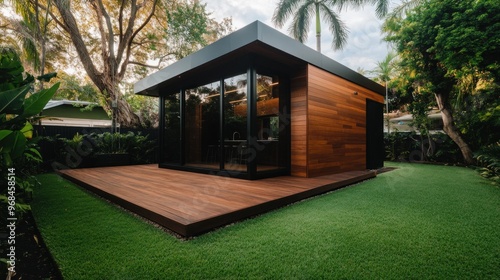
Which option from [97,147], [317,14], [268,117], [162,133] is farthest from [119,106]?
[317,14]

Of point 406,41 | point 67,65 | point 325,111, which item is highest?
point 67,65

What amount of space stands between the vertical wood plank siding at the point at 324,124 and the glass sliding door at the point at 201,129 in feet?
6.78

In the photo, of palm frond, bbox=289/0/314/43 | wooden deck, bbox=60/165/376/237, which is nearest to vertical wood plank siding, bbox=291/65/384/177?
wooden deck, bbox=60/165/376/237

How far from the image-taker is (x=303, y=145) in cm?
468

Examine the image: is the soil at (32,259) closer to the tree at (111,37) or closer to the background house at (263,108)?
the background house at (263,108)

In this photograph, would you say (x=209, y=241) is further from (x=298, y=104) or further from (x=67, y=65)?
(x=67, y=65)

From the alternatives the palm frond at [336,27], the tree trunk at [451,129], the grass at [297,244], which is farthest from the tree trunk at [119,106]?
the tree trunk at [451,129]

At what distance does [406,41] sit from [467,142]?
14.4 ft

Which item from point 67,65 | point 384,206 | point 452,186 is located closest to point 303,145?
point 384,206

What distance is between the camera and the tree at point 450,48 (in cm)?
595

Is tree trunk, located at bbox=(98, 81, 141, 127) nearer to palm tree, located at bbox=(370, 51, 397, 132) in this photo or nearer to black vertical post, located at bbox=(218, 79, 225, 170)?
black vertical post, located at bbox=(218, 79, 225, 170)

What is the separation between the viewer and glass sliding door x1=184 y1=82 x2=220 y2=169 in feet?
18.4

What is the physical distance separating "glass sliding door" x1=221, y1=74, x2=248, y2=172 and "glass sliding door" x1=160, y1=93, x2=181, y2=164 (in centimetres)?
179

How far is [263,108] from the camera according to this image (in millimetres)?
4949
